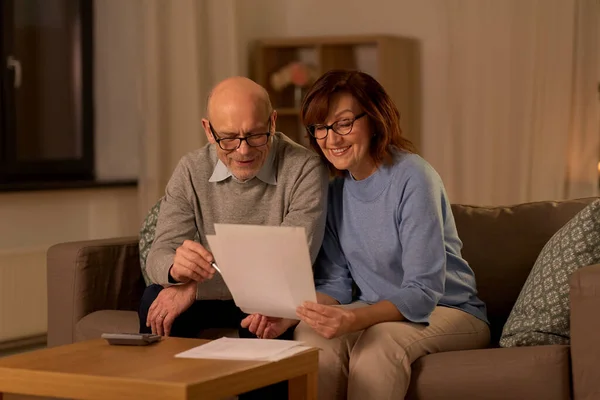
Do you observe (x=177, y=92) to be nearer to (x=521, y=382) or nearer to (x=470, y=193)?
(x=470, y=193)

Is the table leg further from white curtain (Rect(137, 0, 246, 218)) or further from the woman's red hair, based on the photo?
white curtain (Rect(137, 0, 246, 218))

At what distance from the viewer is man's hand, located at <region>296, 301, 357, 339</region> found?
202cm

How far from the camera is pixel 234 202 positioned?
8.14ft

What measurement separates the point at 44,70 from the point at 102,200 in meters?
0.63

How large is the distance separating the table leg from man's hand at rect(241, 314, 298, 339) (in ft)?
0.76

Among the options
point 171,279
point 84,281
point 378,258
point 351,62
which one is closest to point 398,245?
point 378,258

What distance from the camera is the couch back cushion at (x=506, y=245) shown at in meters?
2.66

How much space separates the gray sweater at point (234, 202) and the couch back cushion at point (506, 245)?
50 centimetres

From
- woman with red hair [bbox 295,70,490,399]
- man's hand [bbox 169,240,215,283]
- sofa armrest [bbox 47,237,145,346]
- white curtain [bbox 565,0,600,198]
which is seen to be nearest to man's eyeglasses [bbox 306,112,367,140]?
woman with red hair [bbox 295,70,490,399]

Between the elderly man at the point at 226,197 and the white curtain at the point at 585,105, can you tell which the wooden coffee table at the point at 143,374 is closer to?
the elderly man at the point at 226,197

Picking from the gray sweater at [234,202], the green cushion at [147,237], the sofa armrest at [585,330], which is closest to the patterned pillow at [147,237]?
the green cushion at [147,237]

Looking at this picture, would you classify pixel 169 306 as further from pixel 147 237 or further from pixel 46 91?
pixel 46 91

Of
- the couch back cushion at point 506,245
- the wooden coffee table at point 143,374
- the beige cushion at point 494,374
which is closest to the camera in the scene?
the wooden coffee table at point 143,374

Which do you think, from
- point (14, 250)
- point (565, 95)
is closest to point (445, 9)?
point (565, 95)
